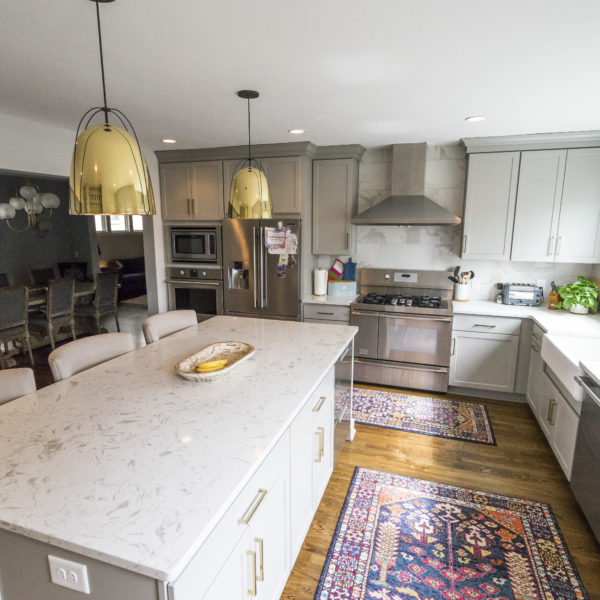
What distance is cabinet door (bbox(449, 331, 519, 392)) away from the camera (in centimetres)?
344

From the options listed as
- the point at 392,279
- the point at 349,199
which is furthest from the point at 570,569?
the point at 349,199

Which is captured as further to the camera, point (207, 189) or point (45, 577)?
point (207, 189)

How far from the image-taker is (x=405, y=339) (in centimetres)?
367

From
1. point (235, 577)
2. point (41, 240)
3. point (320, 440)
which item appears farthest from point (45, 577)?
point (41, 240)

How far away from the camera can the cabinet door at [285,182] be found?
3818mm

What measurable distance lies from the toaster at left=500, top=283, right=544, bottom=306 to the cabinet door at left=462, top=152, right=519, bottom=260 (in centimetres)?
32

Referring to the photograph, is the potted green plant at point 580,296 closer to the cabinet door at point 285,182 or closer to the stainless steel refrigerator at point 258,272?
the stainless steel refrigerator at point 258,272

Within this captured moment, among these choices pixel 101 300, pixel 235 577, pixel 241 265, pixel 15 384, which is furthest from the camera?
pixel 101 300

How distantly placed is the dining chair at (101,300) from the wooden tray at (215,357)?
3845 mm

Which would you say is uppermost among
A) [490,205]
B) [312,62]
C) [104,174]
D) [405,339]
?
[312,62]

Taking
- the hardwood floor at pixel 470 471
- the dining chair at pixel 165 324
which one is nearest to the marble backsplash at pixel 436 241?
the hardwood floor at pixel 470 471

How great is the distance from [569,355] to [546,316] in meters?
1.06

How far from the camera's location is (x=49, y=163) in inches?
130

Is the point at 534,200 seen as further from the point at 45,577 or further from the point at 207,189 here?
the point at 45,577
